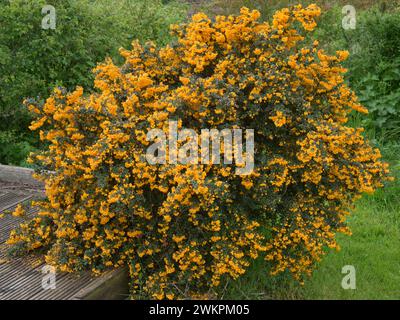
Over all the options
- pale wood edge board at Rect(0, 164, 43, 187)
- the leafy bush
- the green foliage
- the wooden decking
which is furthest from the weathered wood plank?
the green foliage

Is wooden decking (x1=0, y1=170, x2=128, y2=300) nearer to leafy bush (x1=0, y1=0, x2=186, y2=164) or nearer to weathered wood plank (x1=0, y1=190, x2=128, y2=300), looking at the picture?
weathered wood plank (x1=0, y1=190, x2=128, y2=300)

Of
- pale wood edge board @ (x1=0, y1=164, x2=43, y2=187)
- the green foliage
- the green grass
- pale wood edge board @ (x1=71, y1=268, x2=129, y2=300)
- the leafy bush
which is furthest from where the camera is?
the green foliage

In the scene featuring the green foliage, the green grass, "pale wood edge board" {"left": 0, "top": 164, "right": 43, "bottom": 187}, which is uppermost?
the green foliage

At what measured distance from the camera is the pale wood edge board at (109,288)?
129 inches

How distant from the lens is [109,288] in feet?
11.3

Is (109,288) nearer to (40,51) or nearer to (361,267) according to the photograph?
(361,267)

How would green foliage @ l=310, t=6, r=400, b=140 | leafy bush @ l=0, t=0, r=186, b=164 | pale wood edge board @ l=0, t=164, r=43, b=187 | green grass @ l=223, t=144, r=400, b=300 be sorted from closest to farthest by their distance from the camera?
green grass @ l=223, t=144, r=400, b=300, pale wood edge board @ l=0, t=164, r=43, b=187, leafy bush @ l=0, t=0, r=186, b=164, green foliage @ l=310, t=6, r=400, b=140

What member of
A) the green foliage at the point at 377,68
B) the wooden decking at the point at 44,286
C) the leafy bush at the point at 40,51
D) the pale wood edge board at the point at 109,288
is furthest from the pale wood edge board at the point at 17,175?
the green foliage at the point at 377,68

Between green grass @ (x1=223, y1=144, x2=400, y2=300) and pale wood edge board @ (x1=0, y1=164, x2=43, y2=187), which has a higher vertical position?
pale wood edge board @ (x1=0, y1=164, x2=43, y2=187)

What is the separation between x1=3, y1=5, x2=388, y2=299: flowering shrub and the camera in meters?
3.36

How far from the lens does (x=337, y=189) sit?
11.7 ft

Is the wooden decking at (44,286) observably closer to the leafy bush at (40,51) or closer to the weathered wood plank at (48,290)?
the weathered wood plank at (48,290)

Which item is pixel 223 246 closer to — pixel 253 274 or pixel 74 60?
pixel 253 274
